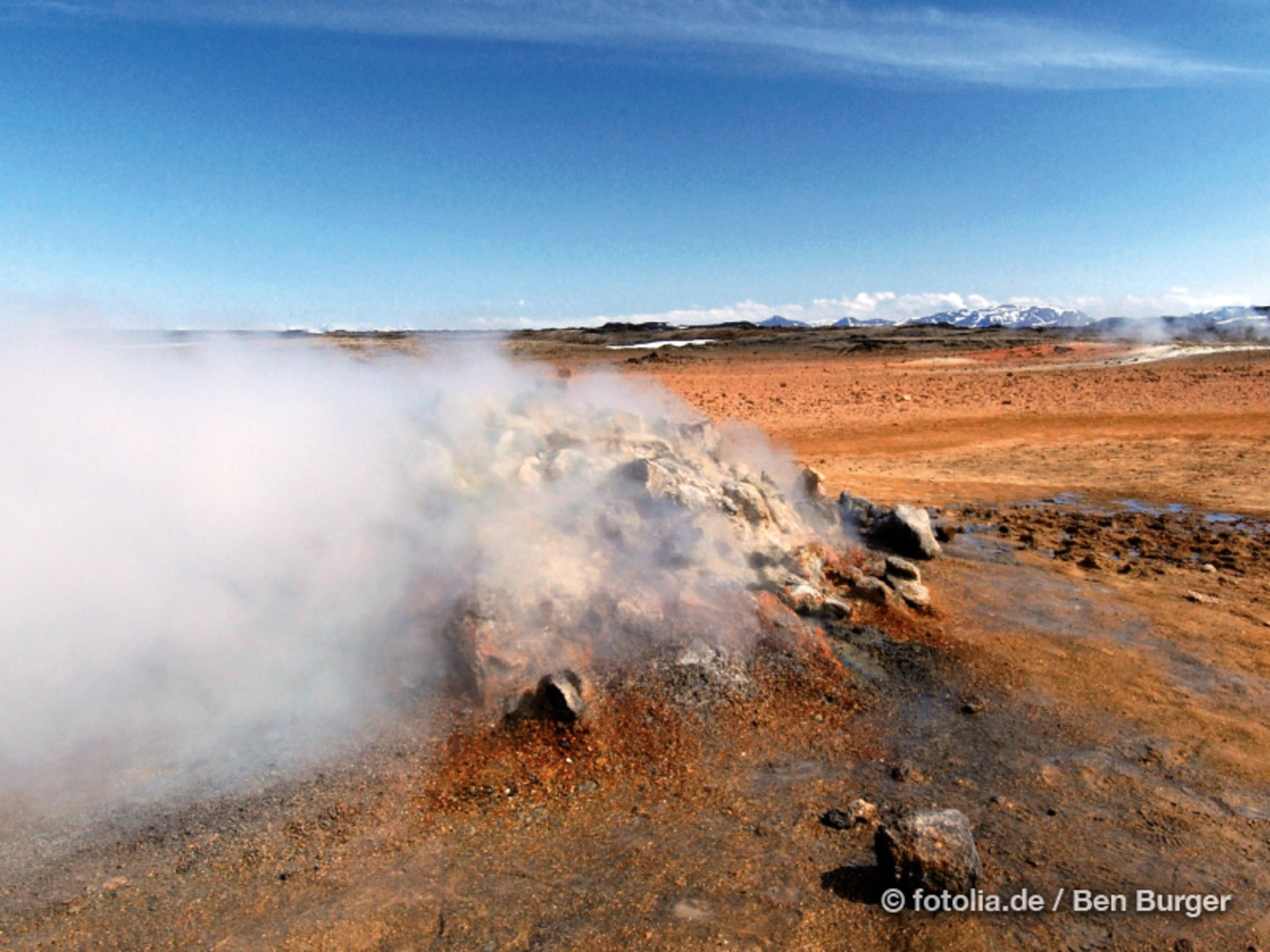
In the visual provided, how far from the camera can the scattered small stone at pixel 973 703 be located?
510 centimetres

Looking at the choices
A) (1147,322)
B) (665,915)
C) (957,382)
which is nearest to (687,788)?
(665,915)

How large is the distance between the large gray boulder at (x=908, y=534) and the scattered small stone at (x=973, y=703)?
3111mm

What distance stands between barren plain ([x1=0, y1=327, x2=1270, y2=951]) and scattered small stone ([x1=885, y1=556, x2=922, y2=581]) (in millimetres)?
320

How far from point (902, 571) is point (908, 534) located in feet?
4.22

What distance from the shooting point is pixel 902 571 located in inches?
281

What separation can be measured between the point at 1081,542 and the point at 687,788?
278 inches

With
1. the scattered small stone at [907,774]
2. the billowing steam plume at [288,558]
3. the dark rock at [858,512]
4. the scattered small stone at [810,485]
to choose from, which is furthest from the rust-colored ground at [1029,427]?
the scattered small stone at [907,774]

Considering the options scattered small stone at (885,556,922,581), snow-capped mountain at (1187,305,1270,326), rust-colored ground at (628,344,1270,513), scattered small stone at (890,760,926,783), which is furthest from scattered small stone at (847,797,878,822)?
snow-capped mountain at (1187,305,1270,326)

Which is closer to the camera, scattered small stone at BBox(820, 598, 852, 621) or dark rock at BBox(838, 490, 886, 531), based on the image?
scattered small stone at BBox(820, 598, 852, 621)

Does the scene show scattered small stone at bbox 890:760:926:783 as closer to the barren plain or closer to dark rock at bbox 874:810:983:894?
the barren plain

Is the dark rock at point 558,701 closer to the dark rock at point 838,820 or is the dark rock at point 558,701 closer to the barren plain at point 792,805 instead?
the barren plain at point 792,805

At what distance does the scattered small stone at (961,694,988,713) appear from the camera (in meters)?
5.10

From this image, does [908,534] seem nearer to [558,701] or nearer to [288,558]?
A: [558,701]

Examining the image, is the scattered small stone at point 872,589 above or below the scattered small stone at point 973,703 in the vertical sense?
above
